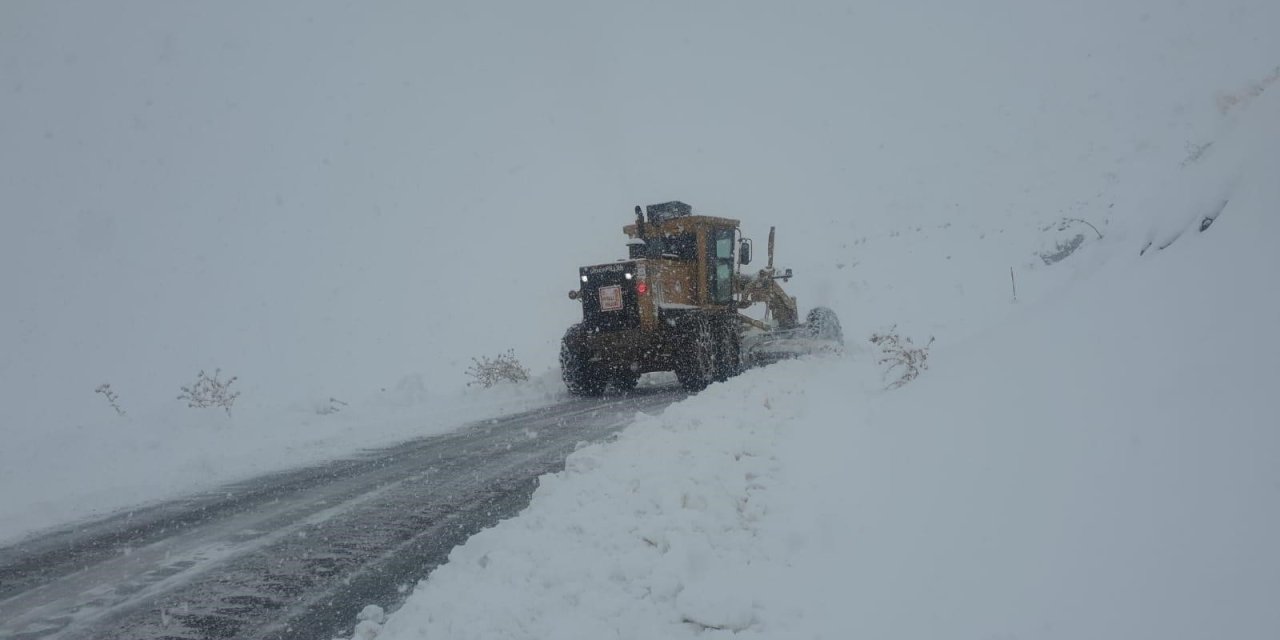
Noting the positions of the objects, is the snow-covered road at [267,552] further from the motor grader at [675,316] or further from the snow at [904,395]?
the motor grader at [675,316]

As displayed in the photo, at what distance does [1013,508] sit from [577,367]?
945cm

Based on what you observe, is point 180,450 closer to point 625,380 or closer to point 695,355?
point 695,355

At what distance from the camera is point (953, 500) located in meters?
2.98

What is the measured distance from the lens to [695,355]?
11102 mm

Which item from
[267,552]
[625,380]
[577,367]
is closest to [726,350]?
[625,380]

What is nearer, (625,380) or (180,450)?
(180,450)

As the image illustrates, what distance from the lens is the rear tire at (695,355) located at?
438 inches

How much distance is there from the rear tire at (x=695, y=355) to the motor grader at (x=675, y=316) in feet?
0.05

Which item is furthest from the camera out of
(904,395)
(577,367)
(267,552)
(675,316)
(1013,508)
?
(577,367)

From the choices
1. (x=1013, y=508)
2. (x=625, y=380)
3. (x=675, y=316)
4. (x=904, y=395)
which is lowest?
(x=1013, y=508)

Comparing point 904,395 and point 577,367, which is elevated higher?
point 577,367

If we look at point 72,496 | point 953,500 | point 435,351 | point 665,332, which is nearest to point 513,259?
point 435,351

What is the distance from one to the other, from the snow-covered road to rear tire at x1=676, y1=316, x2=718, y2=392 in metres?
4.88

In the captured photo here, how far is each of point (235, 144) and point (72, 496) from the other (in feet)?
444
